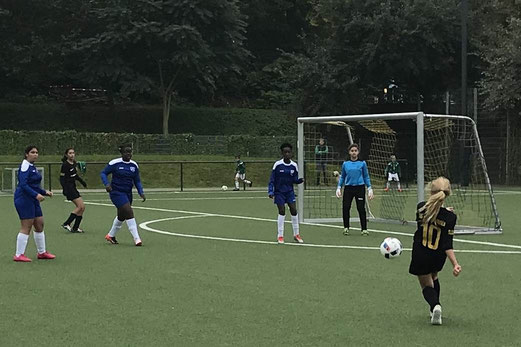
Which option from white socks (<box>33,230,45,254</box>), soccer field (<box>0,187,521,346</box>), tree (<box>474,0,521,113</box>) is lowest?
soccer field (<box>0,187,521,346</box>)

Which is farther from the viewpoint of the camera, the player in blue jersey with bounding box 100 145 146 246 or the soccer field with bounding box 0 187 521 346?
the player in blue jersey with bounding box 100 145 146 246

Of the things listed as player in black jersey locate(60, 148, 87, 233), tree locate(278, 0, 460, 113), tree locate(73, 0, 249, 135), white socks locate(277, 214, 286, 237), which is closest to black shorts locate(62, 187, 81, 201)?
player in black jersey locate(60, 148, 87, 233)

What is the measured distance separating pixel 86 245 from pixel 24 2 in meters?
40.5

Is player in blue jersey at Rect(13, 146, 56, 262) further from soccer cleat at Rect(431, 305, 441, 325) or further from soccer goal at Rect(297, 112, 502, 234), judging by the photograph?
soccer goal at Rect(297, 112, 502, 234)

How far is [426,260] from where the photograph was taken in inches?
321

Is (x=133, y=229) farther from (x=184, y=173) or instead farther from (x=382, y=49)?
(x=382, y=49)

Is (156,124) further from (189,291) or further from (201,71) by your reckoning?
(189,291)

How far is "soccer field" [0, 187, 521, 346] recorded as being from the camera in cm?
779

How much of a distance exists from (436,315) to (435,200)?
1058 mm

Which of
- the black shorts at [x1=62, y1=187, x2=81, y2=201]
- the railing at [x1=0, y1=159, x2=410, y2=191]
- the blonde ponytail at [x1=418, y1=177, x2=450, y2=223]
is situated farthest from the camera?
the railing at [x1=0, y1=159, x2=410, y2=191]

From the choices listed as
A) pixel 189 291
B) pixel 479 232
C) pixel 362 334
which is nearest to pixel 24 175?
pixel 189 291

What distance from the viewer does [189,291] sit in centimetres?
1025

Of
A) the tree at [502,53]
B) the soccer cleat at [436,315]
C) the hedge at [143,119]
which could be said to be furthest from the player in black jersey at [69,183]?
the hedge at [143,119]

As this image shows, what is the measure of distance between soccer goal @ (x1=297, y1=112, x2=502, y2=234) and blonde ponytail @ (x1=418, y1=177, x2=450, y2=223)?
324 inches
